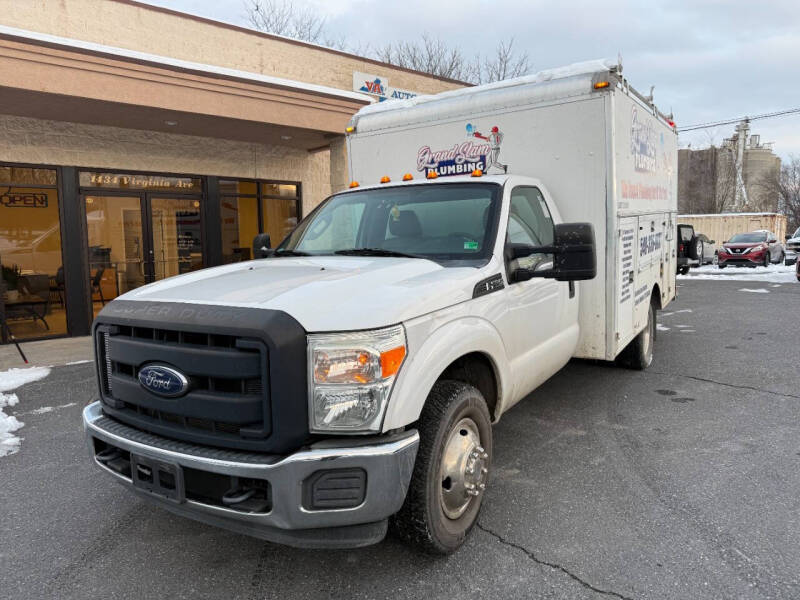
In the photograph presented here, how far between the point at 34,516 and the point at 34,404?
270 cm

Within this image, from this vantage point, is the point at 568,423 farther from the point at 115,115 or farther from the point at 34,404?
the point at 115,115

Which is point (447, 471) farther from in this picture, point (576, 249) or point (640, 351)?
point (640, 351)

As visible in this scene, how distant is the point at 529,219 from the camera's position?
4.16 metres

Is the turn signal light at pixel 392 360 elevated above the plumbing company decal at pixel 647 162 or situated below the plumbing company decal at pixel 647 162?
below

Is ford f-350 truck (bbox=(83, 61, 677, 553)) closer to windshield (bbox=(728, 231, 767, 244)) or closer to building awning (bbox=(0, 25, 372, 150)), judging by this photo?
building awning (bbox=(0, 25, 372, 150))

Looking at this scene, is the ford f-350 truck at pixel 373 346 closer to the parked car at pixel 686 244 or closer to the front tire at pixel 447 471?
the front tire at pixel 447 471

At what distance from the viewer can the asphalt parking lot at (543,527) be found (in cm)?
276

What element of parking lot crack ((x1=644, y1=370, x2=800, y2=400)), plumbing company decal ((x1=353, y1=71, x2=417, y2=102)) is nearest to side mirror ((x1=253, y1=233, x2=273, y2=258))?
parking lot crack ((x1=644, y1=370, x2=800, y2=400))

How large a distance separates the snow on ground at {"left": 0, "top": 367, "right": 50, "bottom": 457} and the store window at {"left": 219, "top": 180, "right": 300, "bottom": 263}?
4918 millimetres

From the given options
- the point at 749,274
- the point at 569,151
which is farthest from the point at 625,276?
the point at 749,274

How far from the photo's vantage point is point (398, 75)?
13797 millimetres

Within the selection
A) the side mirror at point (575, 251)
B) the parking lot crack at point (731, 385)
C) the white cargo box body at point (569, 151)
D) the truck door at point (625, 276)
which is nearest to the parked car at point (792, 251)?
the parking lot crack at point (731, 385)

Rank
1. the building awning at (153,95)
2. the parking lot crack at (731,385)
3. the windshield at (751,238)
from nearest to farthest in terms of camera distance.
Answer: the parking lot crack at (731,385), the building awning at (153,95), the windshield at (751,238)

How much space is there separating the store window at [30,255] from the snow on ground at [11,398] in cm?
254
